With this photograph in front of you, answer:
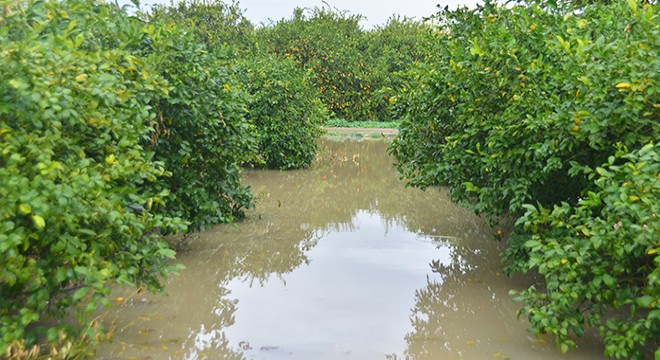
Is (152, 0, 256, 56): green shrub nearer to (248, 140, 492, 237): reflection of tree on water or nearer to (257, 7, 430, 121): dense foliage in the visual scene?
(257, 7, 430, 121): dense foliage

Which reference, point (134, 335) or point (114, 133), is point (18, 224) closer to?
point (114, 133)

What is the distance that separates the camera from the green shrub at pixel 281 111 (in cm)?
1578

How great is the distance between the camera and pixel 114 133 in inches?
209

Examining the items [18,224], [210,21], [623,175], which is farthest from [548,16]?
[210,21]

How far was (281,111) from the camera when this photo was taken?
15.9 m

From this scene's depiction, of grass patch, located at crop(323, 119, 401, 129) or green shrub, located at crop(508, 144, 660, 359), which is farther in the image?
grass patch, located at crop(323, 119, 401, 129)

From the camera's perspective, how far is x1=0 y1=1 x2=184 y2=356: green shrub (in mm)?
4234

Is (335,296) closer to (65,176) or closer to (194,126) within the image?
(194,126)

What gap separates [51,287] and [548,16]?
5486 mm

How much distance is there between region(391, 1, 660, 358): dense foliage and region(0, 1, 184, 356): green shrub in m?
2.89

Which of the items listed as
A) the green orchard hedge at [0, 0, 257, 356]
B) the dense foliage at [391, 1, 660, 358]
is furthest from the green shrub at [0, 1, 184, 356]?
the dense foliage at [391, 1, 660, 358]

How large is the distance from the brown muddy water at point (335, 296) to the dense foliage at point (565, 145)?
2.04 feet

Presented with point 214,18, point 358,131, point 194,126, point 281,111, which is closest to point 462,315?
point 194,126

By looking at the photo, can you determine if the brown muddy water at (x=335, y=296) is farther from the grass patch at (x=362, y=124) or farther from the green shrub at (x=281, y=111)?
the grass patch at (x=362, y=124)
